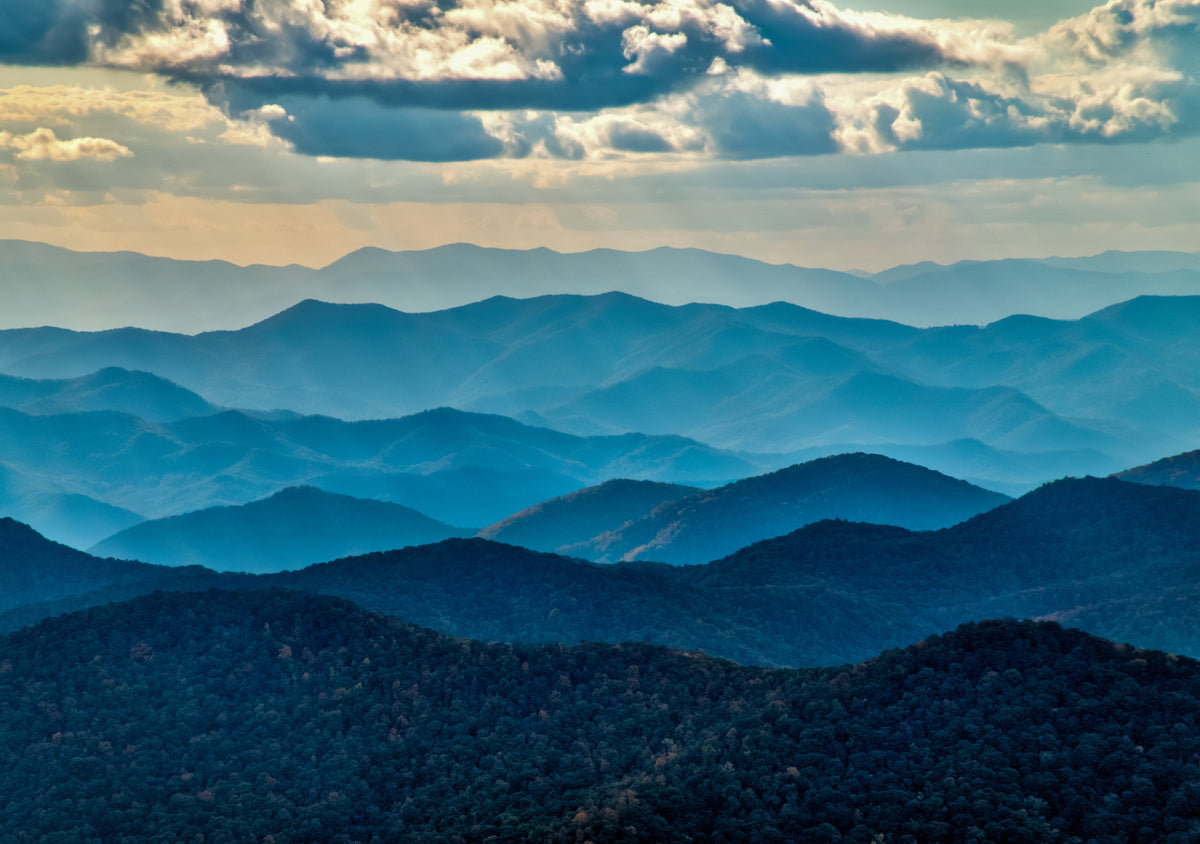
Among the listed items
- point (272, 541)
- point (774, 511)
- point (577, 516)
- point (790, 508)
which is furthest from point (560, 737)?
point (272, 541)

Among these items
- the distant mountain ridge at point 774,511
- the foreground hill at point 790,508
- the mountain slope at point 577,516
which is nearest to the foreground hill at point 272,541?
the mountain slope at point 577,516

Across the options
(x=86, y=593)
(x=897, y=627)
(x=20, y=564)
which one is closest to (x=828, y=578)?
(x=897, y=627)

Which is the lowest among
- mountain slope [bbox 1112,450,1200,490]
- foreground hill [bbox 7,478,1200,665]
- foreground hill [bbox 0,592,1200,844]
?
foreground hill [bbox 0,592,1200,844]

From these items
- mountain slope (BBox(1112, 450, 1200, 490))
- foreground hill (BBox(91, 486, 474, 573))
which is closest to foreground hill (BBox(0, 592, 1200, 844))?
mountain slope (BBox(1112, 450, 1200, 490))

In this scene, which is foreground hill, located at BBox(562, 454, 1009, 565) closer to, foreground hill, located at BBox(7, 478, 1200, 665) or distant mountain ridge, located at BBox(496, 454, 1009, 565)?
distant mountain ridge, located at BBox(496, 454, 1009, 565)

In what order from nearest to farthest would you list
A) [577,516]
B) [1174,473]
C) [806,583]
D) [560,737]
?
[560,737] → [806,583] → [1174,473] → [577,516]

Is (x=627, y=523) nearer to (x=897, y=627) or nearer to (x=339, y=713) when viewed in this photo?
(x=897, y=627)

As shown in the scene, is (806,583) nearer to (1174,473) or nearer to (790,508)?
(1174,473)
